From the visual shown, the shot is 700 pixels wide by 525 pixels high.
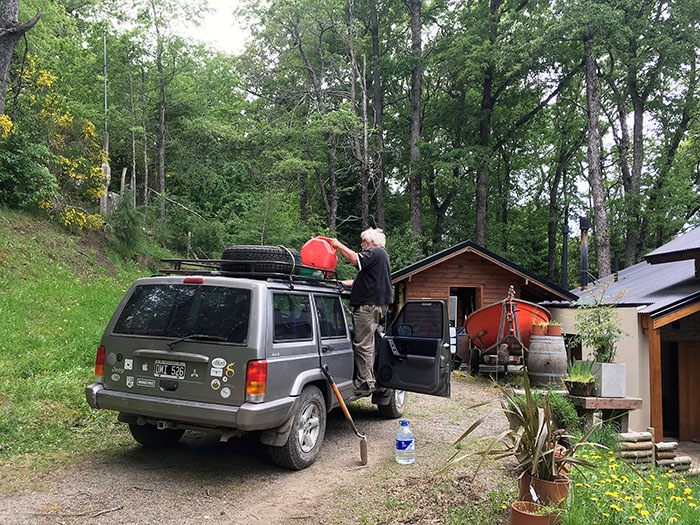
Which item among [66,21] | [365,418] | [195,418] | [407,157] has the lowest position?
[365,418]

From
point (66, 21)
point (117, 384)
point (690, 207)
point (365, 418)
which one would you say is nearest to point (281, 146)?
point (66, 21)

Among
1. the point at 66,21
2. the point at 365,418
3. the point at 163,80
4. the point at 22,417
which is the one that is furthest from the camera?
the point at 66,21

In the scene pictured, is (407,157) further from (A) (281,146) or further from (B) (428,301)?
(B) (428,301)

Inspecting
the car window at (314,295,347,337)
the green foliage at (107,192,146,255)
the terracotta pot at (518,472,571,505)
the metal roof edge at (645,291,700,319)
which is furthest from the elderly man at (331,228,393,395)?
the green foliage at (107,192,146,255)

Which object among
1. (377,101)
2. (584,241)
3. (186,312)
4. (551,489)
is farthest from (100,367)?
(377,101)

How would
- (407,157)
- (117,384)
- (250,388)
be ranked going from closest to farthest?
1. (250,388)
2. (117,384)
3. (407,157)

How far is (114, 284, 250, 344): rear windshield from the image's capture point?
14.2ft

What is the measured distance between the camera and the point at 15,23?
239 inches

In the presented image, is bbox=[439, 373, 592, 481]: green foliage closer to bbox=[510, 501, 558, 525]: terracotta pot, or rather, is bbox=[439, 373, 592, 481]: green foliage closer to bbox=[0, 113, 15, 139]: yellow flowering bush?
bbox=[510, 501, 558, 525]: terracotta pot

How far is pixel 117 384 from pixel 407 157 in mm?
22646

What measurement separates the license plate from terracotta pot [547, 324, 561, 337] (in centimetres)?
907

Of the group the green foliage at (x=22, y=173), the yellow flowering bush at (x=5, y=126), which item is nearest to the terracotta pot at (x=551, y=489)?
the green foliage at (x=22, y=173)

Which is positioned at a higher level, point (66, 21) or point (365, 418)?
point (66, 21)

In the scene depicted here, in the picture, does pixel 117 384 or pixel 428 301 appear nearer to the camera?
pixel 117 384
